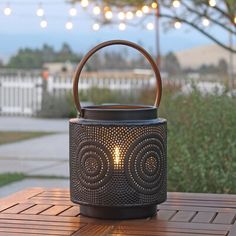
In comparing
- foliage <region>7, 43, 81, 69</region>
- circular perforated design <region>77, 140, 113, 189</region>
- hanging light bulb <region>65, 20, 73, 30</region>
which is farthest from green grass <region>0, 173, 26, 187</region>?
foliage <region>7, 43, 81, 69</region>

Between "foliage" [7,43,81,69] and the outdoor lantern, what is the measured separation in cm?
2038

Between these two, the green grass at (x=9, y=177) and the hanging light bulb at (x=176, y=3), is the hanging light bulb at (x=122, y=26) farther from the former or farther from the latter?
the green grass at (x=9, y=177)

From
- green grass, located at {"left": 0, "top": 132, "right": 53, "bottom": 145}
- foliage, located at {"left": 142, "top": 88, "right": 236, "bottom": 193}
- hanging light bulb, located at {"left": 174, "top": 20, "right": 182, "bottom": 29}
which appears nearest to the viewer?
foliage, located at {"left": 142, "top": 88, "right": 236, "bottom": 193}

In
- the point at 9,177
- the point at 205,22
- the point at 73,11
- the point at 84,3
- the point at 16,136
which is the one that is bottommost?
the point at 9,177

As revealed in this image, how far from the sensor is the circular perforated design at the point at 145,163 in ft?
8.36

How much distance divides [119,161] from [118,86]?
15576 millimetres

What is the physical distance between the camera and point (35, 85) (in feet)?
59.3

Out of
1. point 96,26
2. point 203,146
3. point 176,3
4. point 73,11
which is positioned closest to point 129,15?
point 96,26

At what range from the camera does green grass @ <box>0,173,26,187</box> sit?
25.6ft

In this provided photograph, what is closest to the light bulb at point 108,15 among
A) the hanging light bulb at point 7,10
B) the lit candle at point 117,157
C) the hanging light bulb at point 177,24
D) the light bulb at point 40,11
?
the hanging light bulb at point 177,24

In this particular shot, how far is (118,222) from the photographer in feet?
8.36

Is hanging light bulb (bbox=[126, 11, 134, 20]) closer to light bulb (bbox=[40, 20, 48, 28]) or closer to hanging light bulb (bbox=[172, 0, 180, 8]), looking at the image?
hanging light bulb (bbox=[172, 0, 180, 8])

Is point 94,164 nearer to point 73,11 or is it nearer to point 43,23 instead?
point 73,11

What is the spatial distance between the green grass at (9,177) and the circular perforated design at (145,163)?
5.21 metres
